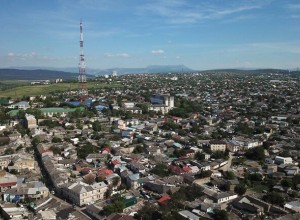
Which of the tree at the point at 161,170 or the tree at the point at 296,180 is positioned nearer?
the tree at the point at 296,180

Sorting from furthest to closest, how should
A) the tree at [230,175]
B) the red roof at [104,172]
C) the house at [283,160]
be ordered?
the house at [283,160] < the tree at [230,175] < the red roof at [104,172]

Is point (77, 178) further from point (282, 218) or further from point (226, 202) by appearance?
point (282, 218)

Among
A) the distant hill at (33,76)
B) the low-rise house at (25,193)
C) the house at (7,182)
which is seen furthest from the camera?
the distant hill at (33,76)

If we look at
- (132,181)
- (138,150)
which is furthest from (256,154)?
(132,181)

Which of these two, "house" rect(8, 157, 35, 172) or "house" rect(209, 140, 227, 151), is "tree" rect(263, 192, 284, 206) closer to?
"house" rect(209, 140, 227, 151)

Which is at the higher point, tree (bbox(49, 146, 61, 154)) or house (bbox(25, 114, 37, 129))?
house (bbox(25, 114, 37, 129))

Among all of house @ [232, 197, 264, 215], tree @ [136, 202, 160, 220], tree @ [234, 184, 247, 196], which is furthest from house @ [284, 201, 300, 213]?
tree @ [136, 202, 160, 220]

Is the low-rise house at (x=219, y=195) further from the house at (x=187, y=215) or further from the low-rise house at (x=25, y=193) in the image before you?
the low-rise house at (x=25, y=193)

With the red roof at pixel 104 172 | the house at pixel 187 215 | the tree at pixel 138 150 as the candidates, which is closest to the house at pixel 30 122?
the tree at pixel 138 150

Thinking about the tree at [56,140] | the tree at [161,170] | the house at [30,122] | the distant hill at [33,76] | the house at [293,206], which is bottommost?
the house at [293,206]
